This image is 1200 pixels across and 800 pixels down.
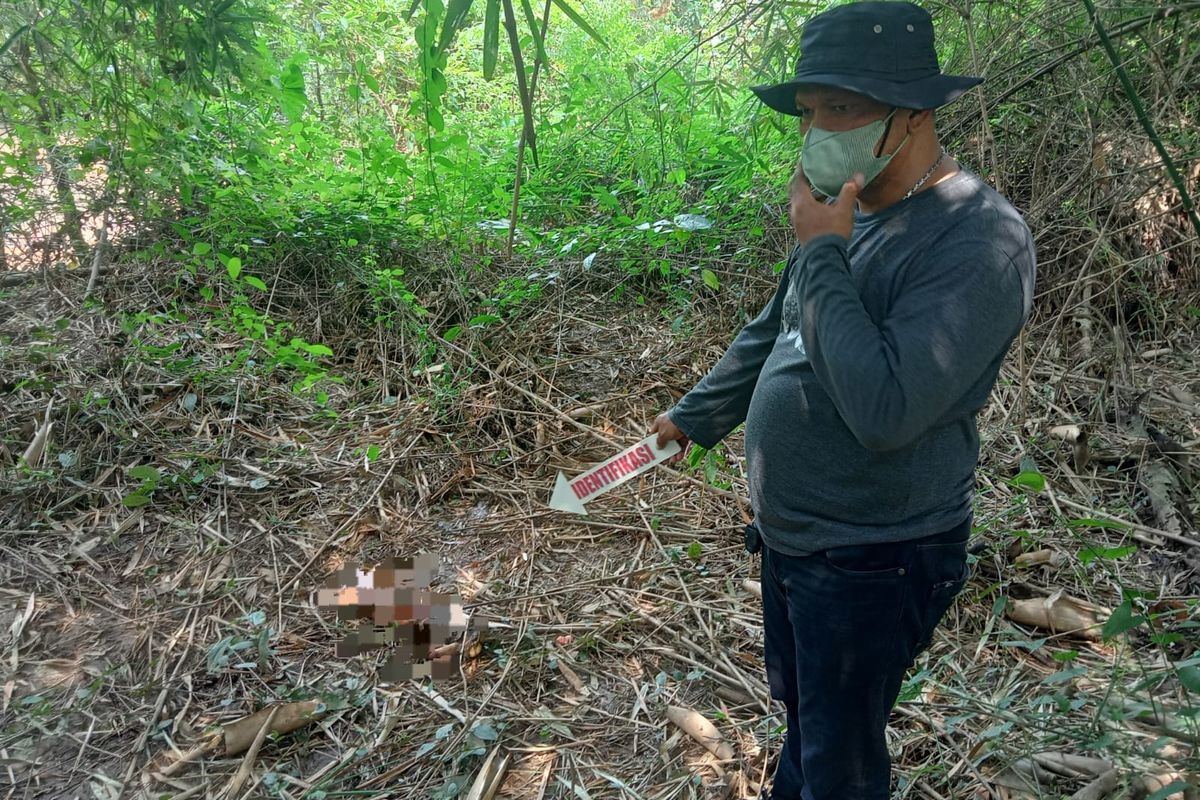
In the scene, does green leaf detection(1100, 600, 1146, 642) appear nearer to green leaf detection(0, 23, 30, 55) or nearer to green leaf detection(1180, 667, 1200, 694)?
green leaf detection(1180, 667, 1200, 694)

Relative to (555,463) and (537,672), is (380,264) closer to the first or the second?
(555,463)

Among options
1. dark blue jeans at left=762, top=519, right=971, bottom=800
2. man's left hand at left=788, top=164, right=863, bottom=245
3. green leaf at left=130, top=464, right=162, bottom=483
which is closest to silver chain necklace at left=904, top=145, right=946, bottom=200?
man's left hand at left=788, top=164, right=863, bottom=245

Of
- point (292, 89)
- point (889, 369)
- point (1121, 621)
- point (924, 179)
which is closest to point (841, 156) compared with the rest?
point (924, 179)

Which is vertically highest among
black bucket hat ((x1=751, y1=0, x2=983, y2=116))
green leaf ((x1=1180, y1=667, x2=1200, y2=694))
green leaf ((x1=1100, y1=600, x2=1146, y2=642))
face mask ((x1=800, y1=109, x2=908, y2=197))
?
black bucket hat ((x1=751, y1=0, x2=983, y2=116))

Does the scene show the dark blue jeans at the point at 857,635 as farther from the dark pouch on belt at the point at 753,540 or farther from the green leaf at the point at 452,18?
the green leaf at the point at 452,18

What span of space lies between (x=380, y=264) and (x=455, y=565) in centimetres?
227

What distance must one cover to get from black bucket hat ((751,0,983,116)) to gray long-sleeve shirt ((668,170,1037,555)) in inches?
6.1

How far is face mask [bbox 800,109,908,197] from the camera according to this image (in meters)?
1.24

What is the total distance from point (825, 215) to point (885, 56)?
0.95ft

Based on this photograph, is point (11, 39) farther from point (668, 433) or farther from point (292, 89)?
point (668, 433)

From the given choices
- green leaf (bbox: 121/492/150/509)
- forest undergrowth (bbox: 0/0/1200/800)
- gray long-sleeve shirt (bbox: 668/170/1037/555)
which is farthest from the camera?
green leaf (bbox: 121/492/150/509)

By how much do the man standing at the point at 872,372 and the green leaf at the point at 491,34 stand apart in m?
0.53

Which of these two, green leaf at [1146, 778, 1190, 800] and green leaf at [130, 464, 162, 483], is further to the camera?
green leaf at [130, 464, 162, 483]

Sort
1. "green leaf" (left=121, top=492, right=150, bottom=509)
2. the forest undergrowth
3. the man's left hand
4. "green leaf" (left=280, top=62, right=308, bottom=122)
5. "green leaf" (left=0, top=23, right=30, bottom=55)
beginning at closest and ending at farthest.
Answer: the man's left hand
"green leaf" (left=0, top=23, right=30, bottom=55)
the forest undergrowth
"green leaf" (left=121, top=492, right=150, bottom=509)
"green leaf" (left=280, top=62, right=308, bottom=122)
